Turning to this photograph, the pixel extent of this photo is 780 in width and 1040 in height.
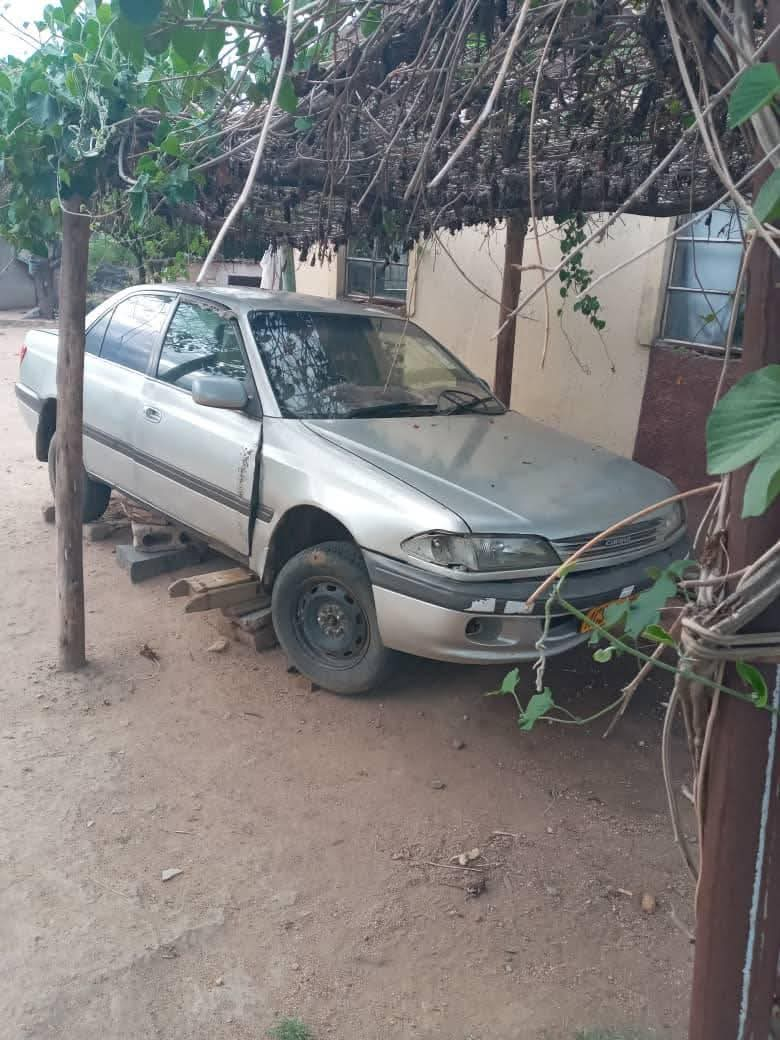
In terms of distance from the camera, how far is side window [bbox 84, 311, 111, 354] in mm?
5895

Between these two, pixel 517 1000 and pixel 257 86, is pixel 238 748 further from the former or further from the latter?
pixel 257 86

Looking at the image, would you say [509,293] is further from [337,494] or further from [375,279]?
[337,494]

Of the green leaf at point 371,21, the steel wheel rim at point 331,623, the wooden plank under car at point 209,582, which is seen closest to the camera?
the green leaf at point 371,21

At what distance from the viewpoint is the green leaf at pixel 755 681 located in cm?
154

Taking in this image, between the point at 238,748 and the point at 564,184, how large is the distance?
114 inches

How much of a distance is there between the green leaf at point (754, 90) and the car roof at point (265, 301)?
150 inches

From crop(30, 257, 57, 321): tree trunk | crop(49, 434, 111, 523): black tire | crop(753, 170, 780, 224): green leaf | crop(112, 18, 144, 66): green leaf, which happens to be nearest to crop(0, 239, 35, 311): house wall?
crop(30, 257, 57, 321): tree trunk

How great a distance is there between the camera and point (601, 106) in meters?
3.76

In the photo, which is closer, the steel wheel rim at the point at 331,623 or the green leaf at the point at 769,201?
the green leaf at the point at 769,201

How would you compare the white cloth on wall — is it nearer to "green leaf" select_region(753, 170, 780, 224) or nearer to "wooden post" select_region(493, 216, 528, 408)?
"wooden post" select_region(493, 216, 528, 408)

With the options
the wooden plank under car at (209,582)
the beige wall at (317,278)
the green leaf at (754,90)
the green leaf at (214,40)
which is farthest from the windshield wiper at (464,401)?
the beige wall at (317,278)

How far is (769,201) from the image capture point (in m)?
1.33

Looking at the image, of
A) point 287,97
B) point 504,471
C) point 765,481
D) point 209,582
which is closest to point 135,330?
point 209,582

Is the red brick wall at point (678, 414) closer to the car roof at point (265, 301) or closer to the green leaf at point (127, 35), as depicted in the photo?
the car roof at point (265, 301)
